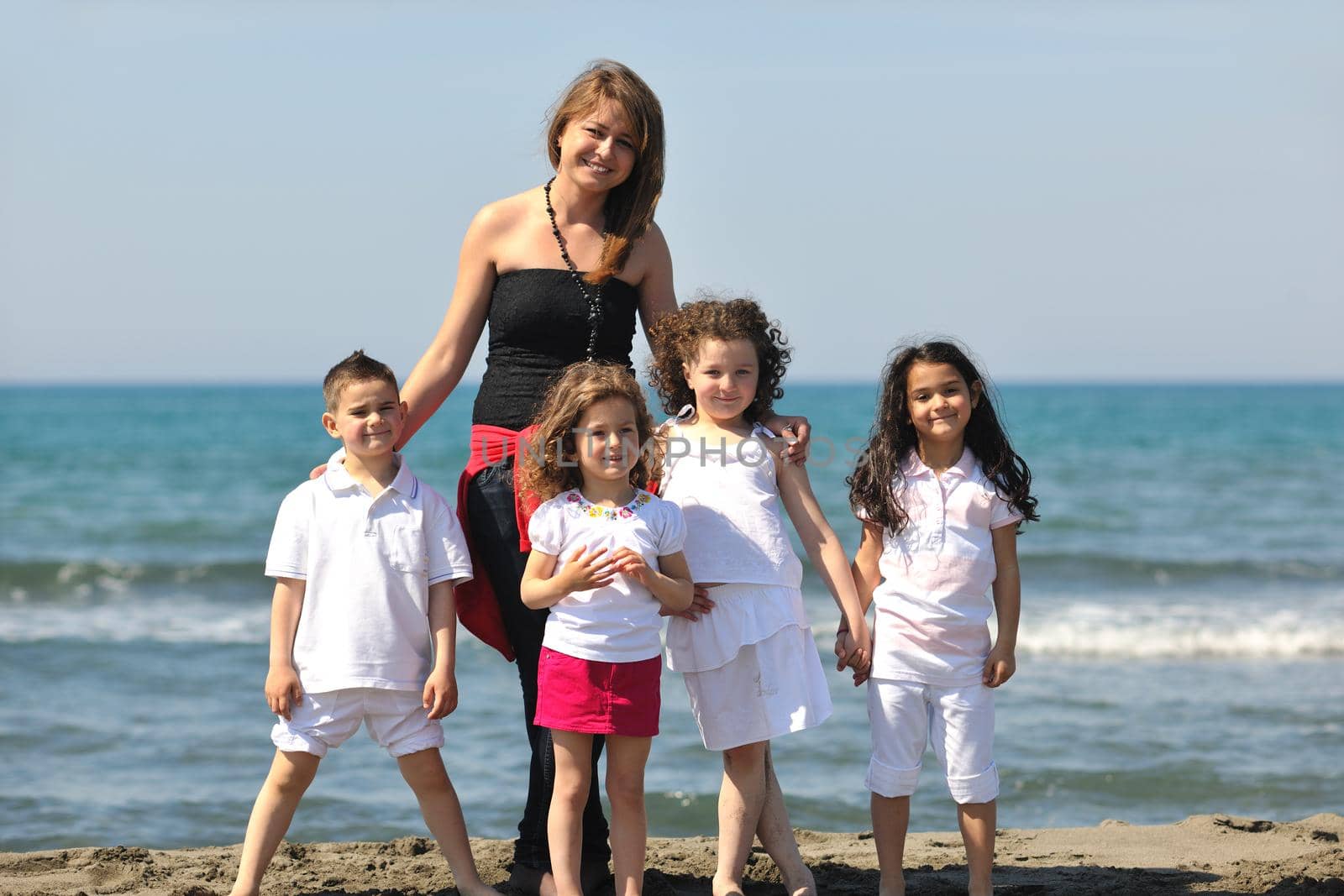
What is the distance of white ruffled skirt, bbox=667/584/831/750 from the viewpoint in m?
3.14

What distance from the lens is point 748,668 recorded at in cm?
315

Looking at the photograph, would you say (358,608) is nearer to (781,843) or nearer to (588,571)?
(588,571)

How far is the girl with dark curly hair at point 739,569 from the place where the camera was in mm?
3146

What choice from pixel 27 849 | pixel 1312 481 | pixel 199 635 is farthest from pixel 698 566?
pixel 1312 481

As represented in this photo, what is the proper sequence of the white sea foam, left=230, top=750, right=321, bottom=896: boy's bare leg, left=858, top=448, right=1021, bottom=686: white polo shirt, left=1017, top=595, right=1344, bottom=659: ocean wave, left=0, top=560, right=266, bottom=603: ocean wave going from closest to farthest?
left=230, top=750, right=321, bottom=896: boy's bare leg, left=858, top=448, right=1021, bottom=686: white polo shirt, left=1017, top=595, right=1344, bottom=659: ocean wave, the white sea foam, left=0, top=560, right=266, bottom=603: ocean wave

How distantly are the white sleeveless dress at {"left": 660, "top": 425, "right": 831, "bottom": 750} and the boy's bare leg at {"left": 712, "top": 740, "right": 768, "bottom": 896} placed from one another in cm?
5

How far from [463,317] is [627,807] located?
1.35 metres

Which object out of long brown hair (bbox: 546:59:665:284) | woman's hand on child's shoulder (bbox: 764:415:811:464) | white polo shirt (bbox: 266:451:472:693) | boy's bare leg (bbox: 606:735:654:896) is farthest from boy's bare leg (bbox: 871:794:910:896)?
long brown hair (bbox: 546:59:665:284)

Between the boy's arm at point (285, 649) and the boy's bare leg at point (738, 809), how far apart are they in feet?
3.60

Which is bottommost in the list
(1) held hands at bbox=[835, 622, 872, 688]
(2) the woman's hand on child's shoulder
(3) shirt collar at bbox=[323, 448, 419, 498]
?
(1) held hands at bbox=[835, 622, 872, 688]

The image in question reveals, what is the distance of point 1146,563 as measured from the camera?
40.5 ft

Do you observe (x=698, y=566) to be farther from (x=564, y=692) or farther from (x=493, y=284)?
(x=493, y=284)

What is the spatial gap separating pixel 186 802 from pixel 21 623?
17.3ft

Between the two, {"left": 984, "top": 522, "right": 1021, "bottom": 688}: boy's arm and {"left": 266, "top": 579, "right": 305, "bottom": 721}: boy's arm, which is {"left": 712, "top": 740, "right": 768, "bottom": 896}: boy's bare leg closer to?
{"left": 984, "top": 522, "right": 1021, "bottom": 688}: boy's arm
